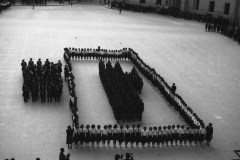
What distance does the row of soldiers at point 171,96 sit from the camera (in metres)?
16.1

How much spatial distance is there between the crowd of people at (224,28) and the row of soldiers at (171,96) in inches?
597

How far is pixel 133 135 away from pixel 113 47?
16.2m

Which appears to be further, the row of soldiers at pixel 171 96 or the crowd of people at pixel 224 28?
the crowd of people at pixel 224 28

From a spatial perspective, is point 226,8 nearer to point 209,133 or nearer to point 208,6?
point 208,6

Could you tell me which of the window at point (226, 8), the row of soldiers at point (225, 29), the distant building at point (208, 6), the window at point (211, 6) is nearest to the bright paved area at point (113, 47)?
the row of soldiers at point (225, 29)

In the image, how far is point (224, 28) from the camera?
37875 millimetres

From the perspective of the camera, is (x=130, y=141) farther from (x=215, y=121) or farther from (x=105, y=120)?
(x=215, y=121)

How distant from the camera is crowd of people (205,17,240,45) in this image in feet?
116

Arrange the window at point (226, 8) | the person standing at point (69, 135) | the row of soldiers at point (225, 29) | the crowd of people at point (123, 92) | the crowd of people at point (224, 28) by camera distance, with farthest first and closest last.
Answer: the window at point (226, 8)
the crowd of people at point (224, 28)
the row of soldiers at point (225, 29)
the crowd of people at point (123, 92)
the person standing at point (69, 135)

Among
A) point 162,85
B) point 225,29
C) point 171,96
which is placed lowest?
point 171,96

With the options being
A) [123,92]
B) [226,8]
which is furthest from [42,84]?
[226,8]

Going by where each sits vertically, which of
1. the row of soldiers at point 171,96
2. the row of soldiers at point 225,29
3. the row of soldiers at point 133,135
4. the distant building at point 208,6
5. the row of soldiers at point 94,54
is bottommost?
the row of soldiers at point 133,135

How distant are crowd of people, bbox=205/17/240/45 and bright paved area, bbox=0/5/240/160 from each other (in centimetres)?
98

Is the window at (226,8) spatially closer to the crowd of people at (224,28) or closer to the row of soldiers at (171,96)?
the crowd of people at (224,28)
